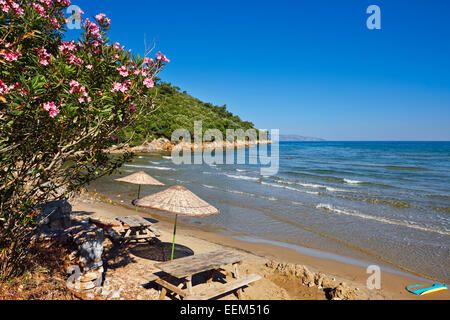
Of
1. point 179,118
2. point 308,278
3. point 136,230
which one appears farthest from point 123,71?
point 179,118

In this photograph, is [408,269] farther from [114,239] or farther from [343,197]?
[343,197]

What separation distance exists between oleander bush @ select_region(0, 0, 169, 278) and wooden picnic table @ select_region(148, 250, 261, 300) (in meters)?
2.41

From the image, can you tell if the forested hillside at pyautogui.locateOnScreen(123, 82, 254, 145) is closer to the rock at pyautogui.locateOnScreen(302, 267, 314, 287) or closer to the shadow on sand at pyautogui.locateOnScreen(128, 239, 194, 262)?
the shadow on sand at pyautogui.locateOnScreen(128, 239, 194, 262)

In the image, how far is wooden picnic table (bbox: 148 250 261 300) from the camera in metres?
5.04

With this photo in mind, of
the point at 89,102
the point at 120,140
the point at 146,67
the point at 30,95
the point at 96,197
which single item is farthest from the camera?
the point at 96,197

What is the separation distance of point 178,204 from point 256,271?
9.64 feet

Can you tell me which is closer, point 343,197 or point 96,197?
point 96,197

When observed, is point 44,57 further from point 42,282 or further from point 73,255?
point 73,255

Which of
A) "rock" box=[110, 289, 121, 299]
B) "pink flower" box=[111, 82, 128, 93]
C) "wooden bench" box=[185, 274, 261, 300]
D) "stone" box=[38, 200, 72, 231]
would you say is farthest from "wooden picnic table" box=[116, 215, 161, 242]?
"pink flower" box=[111, 82, 128, 93]

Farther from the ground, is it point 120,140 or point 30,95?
point 30,95

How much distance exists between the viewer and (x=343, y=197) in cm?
1841

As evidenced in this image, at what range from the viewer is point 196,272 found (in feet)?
17.1
